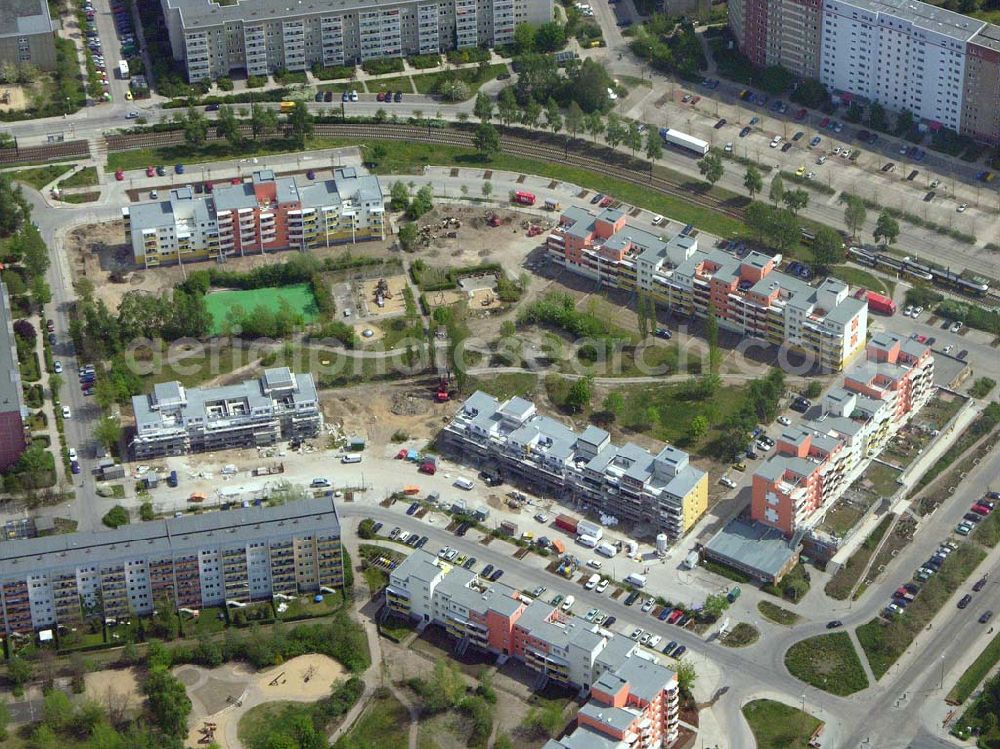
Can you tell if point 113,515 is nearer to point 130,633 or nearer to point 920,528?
point 130,633

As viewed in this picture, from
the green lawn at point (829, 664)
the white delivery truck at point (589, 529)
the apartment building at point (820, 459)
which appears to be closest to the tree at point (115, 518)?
the white delivery truck at point (589, 529)

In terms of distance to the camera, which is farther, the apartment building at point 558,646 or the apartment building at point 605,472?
the apartment building at point 605,472

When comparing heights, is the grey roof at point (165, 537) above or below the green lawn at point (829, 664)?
above

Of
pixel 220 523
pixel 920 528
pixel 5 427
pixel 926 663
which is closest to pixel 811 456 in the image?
pixel 920 528

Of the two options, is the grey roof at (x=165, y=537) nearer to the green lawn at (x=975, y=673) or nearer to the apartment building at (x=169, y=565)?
the apartment building at (x=169, y=565)

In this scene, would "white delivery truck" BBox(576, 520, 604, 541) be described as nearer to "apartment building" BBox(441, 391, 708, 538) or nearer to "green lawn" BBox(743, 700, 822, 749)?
"apartment building" BBox(441, 391, 708, 538)

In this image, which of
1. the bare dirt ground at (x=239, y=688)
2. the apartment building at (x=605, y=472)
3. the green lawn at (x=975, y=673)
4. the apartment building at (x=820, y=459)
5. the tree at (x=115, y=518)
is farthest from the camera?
the tree at (x=115, y=518)
